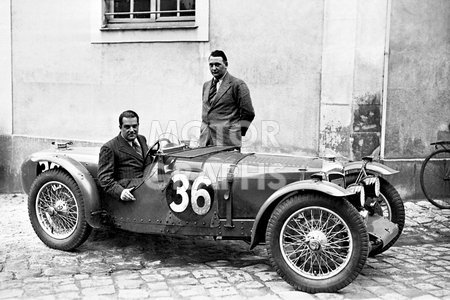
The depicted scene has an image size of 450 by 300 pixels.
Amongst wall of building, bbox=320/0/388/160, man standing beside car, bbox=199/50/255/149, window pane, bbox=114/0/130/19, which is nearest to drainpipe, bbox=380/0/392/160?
wall of building, bbox=320/0/388/160

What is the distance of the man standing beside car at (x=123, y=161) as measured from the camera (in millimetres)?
5898

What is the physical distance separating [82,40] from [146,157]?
4.22 m

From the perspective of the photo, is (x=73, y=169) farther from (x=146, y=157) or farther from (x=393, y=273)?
(x=393, y=273)

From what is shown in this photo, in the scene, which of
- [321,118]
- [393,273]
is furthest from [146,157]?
[321,118]

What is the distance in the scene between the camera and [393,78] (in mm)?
8570

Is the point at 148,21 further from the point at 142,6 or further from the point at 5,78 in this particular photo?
the point at 5,78

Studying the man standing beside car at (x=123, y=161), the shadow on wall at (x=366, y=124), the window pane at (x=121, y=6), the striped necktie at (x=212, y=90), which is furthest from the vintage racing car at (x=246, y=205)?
the window pane at (x=121, y=6)

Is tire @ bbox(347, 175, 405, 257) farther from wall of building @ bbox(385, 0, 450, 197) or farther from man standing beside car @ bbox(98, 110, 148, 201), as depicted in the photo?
wall of building @ bbox(385, 0, 450, 197)

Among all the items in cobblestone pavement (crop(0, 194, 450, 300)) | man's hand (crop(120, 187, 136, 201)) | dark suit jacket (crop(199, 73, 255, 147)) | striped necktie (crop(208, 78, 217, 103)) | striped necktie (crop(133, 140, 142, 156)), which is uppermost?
striped necktie (crop(208, 78, 217, 103))

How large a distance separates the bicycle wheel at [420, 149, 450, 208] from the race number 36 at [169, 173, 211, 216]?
426cm

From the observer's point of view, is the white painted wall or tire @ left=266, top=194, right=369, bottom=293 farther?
the white painted wall

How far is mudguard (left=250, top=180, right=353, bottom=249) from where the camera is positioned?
16.2 ft

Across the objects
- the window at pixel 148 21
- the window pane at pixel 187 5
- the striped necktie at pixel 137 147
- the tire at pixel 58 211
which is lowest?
the tire at pixel 58 211

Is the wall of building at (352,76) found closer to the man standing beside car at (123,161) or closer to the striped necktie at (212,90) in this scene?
the striped necktie at (212,90)
